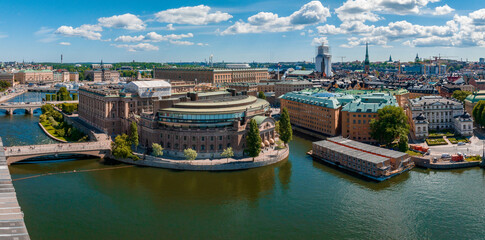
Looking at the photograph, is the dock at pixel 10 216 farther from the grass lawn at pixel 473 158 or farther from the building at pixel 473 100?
the building at pixel 473 100

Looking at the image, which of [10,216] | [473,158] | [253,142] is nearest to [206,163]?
[253,142]

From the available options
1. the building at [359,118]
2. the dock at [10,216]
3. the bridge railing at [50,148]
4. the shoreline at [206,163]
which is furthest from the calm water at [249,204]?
the building at [359,118]

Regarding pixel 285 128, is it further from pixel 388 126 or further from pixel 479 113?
pixel 479 113

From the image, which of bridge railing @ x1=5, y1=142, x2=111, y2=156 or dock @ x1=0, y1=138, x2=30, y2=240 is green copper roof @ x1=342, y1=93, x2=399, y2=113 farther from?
dock @ x1=0, y1=138, x2=30, y2=240

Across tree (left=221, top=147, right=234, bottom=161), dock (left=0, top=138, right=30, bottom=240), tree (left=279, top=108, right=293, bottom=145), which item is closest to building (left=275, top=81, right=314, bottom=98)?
tree (left=279, top=108, right=293, bottom=145)

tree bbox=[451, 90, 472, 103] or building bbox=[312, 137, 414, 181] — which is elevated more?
tree bbox=[451, 90, 472, 103]

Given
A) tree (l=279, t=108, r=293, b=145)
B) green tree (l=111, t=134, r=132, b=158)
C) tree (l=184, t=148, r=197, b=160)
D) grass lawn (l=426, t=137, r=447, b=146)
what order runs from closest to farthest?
tree (l=184, t=148, r=197, b=160) < green tree (l=111, t=134, r=132, b=158) < tree (l=279, t=108, r=293, b=145) < grass lawn (l=426, t=137, r=447, b=146)

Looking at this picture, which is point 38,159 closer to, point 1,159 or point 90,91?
point 1,159
